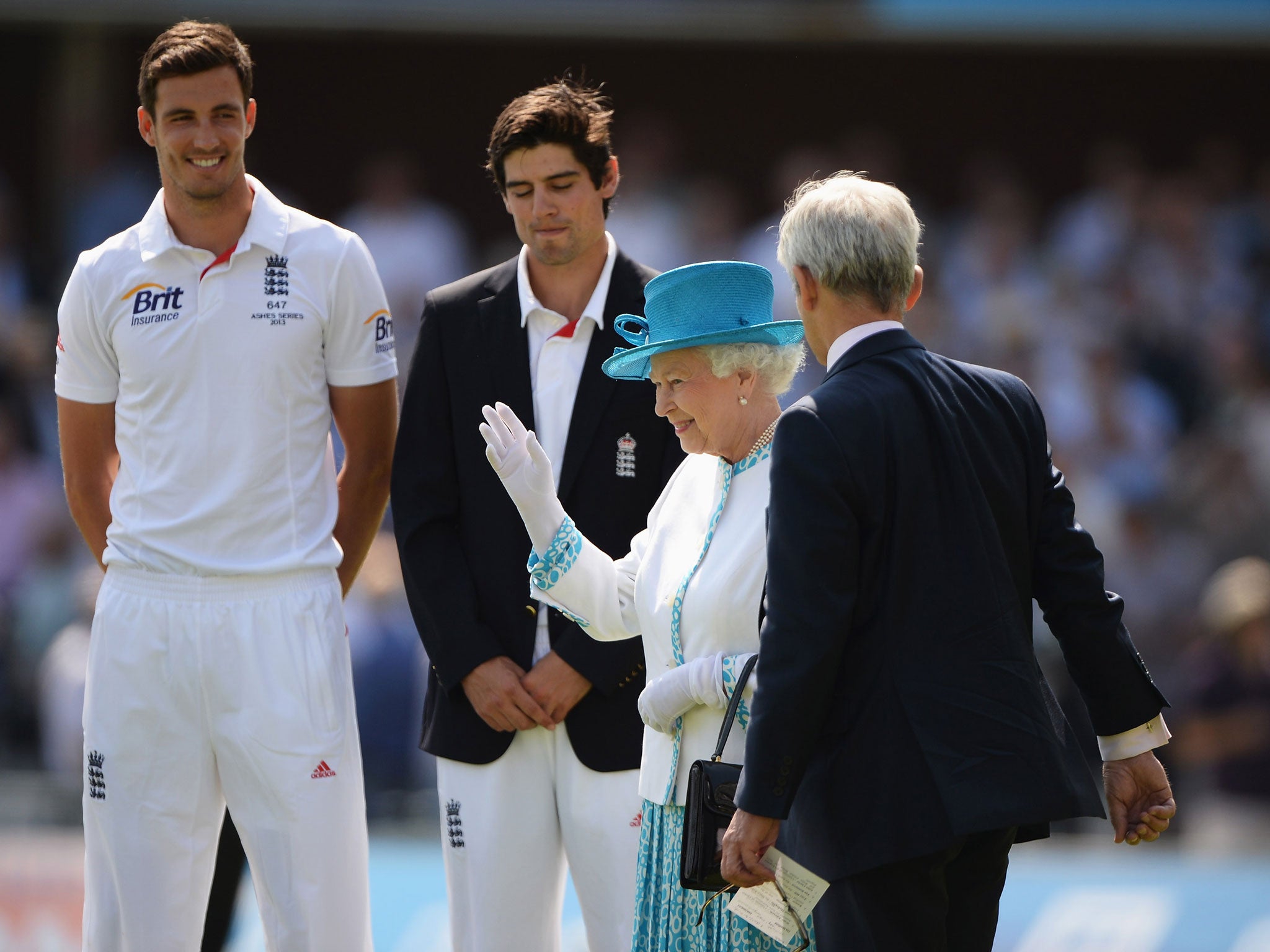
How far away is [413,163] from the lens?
11.4m

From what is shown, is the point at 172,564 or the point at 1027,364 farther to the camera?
the point at 1027,364

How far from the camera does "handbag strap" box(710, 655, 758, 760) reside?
298cm

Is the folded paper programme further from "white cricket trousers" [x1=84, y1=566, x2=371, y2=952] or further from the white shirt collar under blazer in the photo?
"white cricket trousers" [x1=84, y1=566, x2=371, y2=952]

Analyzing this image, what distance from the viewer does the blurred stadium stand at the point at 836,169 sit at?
749cm

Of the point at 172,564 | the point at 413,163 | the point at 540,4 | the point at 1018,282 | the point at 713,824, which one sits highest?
the point at 540,4

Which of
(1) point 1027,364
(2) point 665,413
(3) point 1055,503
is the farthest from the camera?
(1) point 1027,364

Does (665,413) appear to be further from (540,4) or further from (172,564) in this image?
(540,4)

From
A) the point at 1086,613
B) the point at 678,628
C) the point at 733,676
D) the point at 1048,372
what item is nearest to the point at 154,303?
the point at 678,628

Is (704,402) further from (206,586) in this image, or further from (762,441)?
(206,586)

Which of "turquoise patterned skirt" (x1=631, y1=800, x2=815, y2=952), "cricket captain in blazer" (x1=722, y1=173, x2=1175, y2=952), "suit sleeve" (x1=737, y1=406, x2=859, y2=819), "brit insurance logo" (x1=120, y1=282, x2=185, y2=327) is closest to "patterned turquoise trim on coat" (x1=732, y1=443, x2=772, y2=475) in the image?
"cricket captain in blazer" (x1=722, y1=173, x2=1175, y2=952)

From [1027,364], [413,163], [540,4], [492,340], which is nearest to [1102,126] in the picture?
[1027,364]

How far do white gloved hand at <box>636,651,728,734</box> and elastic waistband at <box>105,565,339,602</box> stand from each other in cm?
92

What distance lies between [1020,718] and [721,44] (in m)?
9.35

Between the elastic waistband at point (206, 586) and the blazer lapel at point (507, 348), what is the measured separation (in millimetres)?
656
